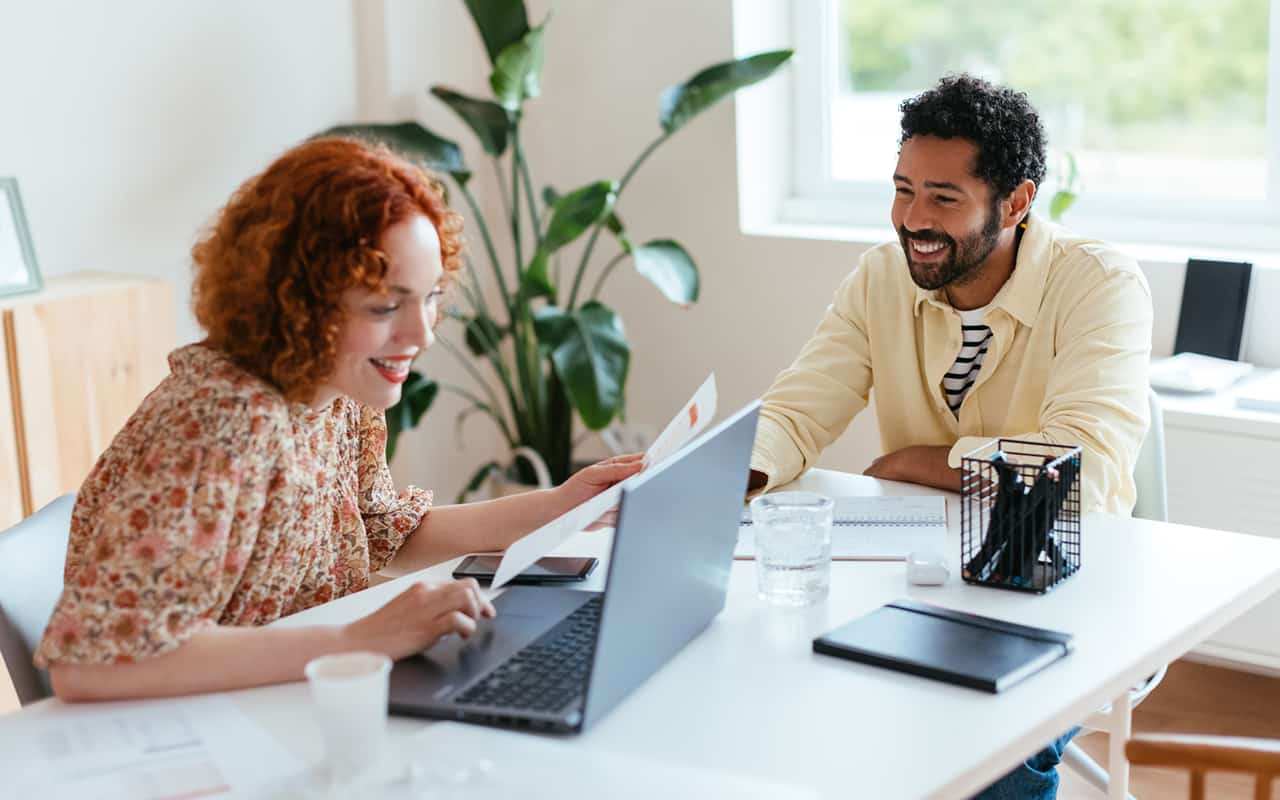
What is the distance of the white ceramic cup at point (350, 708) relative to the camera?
1205 millimetres

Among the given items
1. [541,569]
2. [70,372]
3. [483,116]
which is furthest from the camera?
[483,116]

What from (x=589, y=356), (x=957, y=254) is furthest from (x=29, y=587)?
(x=589, y=356)

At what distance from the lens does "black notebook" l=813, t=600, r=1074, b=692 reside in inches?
56.4

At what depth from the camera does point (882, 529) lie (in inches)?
75.3

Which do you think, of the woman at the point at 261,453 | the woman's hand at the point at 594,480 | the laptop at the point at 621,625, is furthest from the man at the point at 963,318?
the woman at the point at 261,453

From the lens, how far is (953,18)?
12.0 feet

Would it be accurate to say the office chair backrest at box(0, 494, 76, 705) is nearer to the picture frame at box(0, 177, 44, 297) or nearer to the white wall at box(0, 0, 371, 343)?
the picture frame at box(0, 177, 44, 297)

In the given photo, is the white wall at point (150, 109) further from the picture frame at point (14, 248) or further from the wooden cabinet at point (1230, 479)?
the wooden cabinet at point (1230, 479)

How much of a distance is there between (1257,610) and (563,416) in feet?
5.59

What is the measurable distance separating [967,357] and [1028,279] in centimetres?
16

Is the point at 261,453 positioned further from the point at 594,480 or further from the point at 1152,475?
the point at 1152,475

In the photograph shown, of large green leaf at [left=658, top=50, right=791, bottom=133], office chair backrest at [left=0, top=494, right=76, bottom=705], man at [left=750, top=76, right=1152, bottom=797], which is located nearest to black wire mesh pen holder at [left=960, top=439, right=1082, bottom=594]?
man at [left=750, top=76, right=1152, bottom=797]

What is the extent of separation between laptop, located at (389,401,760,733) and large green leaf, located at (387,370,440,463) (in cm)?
191

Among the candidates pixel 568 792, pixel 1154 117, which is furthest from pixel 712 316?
pixel 568 792
